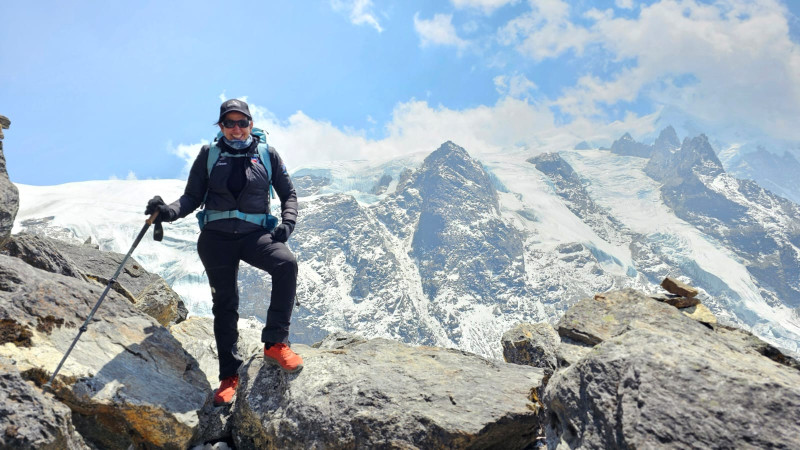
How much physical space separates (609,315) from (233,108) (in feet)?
24.8

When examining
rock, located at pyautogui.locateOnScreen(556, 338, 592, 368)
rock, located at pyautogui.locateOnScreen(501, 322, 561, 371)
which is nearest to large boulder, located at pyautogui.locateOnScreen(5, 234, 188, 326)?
rock, located at pyautogui.locateOnScreen(501, 322, 561, 371)

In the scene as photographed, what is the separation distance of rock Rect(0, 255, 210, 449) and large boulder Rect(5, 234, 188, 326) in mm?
2776

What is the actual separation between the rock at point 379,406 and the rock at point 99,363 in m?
1.00

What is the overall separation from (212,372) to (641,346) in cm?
906

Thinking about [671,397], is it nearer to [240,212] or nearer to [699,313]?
[699,313]

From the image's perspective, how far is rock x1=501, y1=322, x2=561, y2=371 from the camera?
10.8 metres

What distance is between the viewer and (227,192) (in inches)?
290

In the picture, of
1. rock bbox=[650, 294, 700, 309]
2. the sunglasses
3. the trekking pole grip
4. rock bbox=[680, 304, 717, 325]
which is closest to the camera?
the trekking pole grip

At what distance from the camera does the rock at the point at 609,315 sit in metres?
7.84

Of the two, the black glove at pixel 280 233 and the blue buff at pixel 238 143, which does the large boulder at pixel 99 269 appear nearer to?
the blue buff at pixel 238 143

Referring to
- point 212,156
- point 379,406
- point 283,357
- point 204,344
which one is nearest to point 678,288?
point 379,406

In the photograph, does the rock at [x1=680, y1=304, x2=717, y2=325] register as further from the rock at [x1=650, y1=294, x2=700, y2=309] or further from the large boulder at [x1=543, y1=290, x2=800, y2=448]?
the large boulder at [x1=543, y1=290, x2=800, y2=448]

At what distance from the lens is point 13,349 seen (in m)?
5.91

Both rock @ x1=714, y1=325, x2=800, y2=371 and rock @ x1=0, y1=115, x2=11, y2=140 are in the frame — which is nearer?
rock @ x1=714, y1=325, x2=800, y2=371
